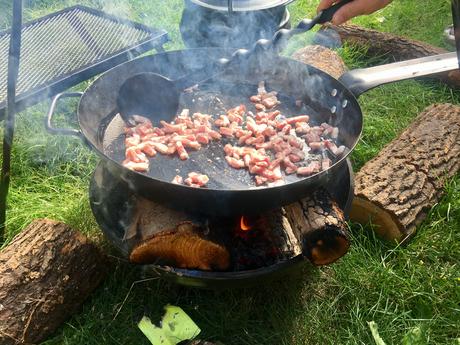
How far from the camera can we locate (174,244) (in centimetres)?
223

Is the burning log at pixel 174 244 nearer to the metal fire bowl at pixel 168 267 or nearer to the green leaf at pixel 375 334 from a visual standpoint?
the metal fire bowl at pixel 168 267

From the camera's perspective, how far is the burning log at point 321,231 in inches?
88.0

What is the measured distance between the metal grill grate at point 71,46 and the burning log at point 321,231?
7.63 ft

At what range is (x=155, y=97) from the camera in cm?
302

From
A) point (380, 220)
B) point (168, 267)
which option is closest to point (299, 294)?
point (380, 220)

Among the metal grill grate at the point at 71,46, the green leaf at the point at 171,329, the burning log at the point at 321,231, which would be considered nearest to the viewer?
the burning log at the point at 321,231

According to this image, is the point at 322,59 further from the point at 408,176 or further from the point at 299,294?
the point at 299,294

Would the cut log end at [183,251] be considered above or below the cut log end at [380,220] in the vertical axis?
above

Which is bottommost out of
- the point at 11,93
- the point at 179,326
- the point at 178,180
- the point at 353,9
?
the point at 179,326

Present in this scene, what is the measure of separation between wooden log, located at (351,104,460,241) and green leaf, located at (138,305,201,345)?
1400 mm

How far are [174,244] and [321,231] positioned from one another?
726 mm

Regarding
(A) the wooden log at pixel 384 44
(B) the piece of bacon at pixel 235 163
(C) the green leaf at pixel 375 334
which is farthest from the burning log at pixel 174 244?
(A) the wooden log at pixel 384 44

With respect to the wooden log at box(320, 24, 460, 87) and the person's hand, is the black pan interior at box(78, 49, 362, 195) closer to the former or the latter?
the person's hand

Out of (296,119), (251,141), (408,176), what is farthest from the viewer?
(408,176)
